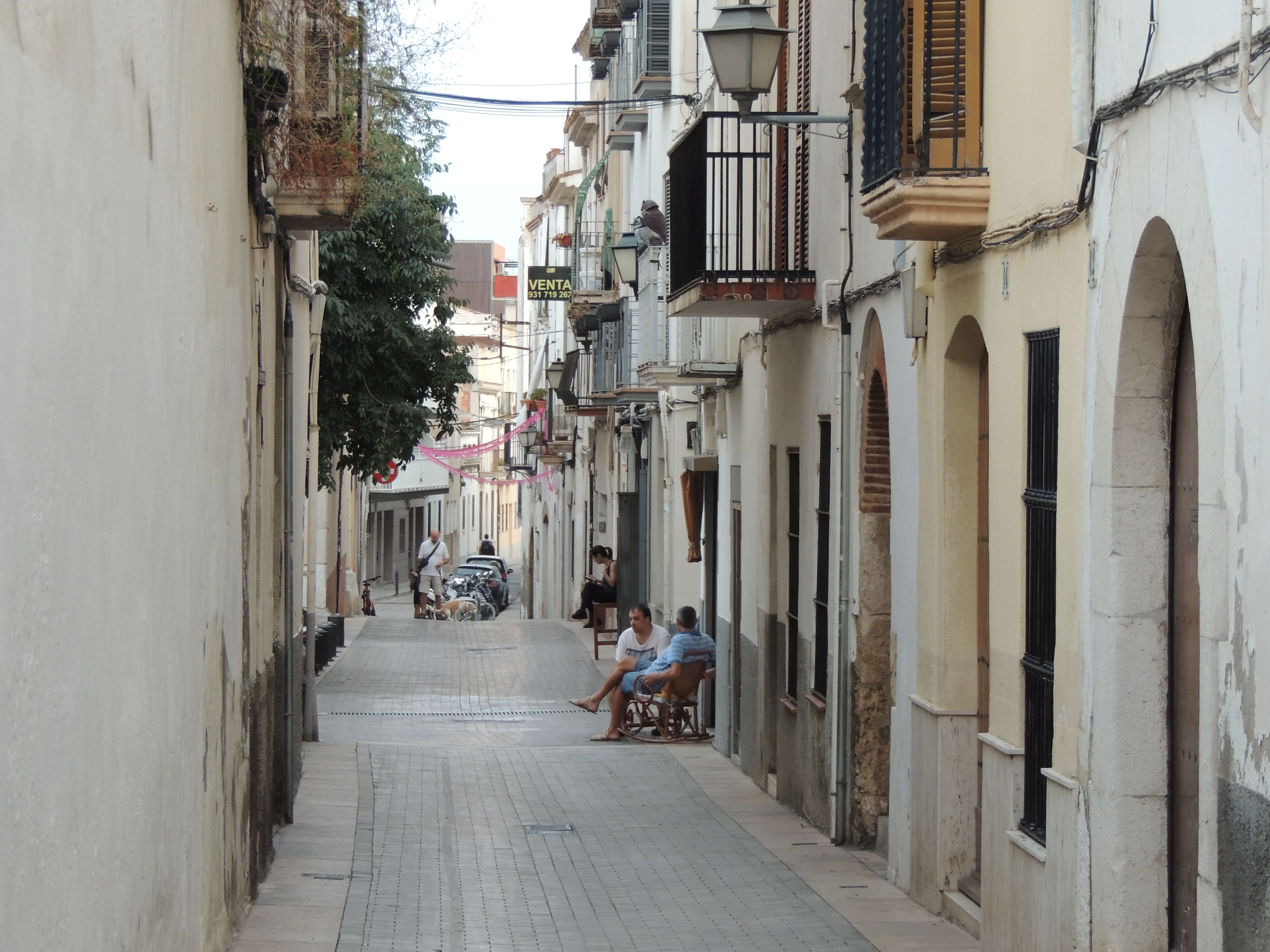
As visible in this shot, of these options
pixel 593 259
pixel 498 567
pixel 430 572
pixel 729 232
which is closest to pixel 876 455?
pixel 729 232

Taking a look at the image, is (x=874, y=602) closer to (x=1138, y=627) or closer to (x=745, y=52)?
(x=745, y=52)

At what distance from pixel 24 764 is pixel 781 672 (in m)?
10.6

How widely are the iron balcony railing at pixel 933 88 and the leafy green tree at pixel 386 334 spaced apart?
13164 millimetres

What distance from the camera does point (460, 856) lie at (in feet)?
36.7

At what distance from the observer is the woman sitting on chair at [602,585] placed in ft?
91.5

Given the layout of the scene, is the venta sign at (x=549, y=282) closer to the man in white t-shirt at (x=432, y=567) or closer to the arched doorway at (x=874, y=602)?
the man in white t-shirt at (x=432, y=567)

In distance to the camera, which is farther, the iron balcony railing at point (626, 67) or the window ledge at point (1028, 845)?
the iron balcony railing at point (626, 67)

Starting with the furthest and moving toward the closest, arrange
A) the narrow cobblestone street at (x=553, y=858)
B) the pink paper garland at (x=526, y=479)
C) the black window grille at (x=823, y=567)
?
the pink paper garland at (x=526, y=479) → the black window grille at (x=823, y=567) → the narrow cobblestone street at (x=553, y=858)

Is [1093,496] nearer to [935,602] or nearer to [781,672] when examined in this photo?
[935,602]

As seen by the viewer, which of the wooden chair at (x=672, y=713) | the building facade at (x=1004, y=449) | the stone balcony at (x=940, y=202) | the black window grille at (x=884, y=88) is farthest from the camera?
the wooden chair at (x=672, y=713)

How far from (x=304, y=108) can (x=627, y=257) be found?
11.8 meters

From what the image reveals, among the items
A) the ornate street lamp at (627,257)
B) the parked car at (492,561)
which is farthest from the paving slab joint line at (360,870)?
the parked car at (492,561)

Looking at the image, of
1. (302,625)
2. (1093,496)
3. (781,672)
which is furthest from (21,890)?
(302,625)

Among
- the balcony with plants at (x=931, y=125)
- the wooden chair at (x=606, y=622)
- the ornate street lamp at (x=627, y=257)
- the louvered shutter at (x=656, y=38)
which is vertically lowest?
the wooden chair at (x=606, y=622)
